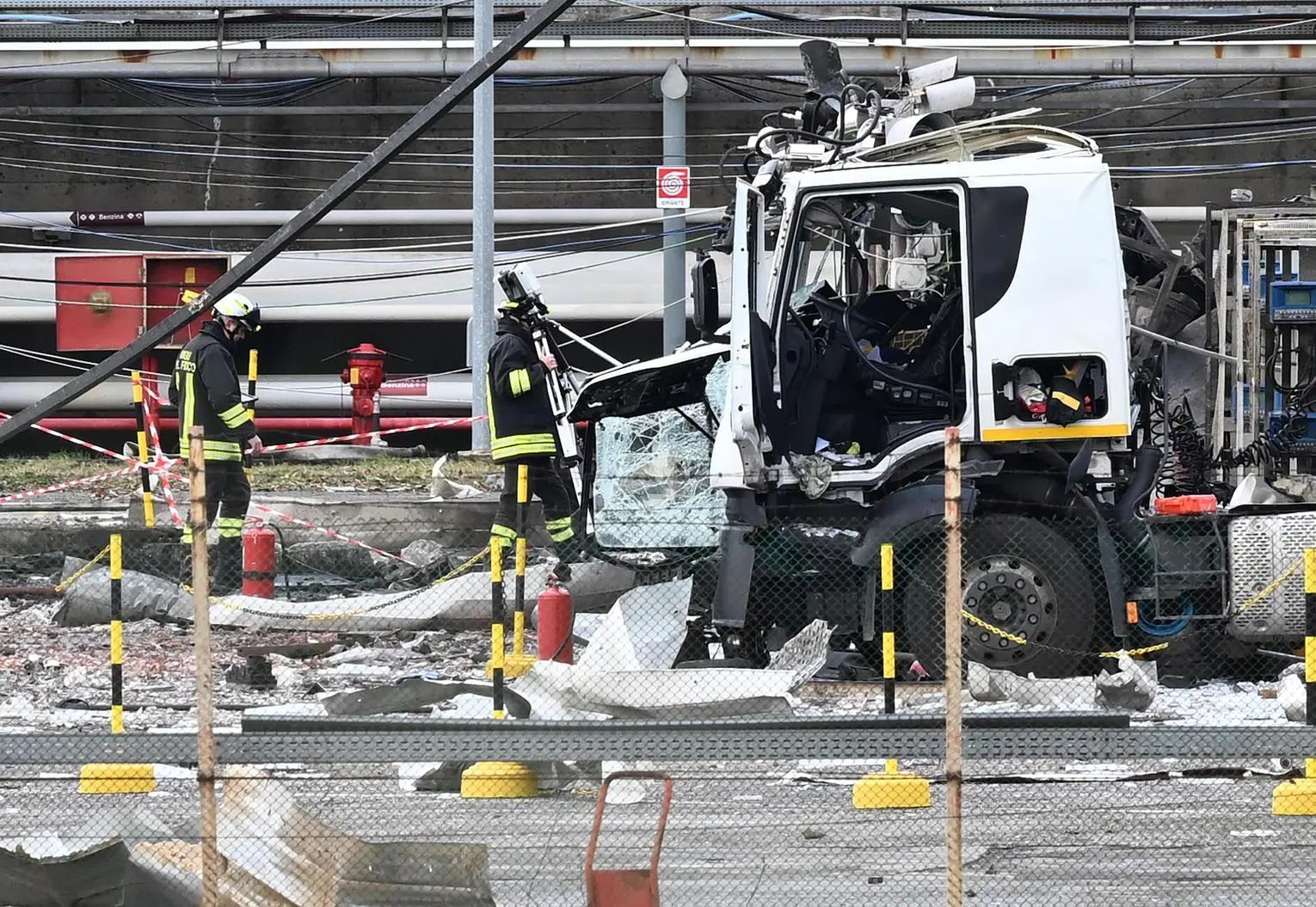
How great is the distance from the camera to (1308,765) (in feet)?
21.5

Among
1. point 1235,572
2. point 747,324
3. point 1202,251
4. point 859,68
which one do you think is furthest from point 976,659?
point 859,68

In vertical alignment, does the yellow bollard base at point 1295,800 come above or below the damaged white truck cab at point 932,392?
below

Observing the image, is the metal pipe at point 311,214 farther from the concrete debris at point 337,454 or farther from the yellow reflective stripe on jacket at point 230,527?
the concrete debris at point 337,454

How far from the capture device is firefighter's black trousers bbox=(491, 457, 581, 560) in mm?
10180

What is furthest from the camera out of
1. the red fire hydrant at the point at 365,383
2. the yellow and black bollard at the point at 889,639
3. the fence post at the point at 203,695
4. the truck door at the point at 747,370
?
the red fire hydrant at the point at 365,383

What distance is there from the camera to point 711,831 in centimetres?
632

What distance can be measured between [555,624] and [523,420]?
8.13ft

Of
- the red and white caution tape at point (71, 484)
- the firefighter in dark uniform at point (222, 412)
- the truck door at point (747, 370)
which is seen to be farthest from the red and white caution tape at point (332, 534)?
the truck door at point (747, 370)

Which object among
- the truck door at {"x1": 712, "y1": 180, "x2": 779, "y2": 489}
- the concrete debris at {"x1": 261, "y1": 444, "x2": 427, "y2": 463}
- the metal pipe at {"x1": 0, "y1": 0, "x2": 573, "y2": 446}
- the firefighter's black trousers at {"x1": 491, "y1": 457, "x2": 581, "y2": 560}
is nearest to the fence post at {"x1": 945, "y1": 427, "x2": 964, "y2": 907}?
the metal pipe at {"x1": 0, "y1": 0, "x2": 573, "y2": 446}

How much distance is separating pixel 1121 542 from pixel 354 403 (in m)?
11.3

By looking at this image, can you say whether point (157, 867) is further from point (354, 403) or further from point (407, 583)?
point (354, 403)

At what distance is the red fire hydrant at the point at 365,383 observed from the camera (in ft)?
59.6

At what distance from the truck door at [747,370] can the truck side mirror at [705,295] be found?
108 millimetres

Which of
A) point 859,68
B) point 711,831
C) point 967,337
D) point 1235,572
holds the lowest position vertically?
point 711,831
